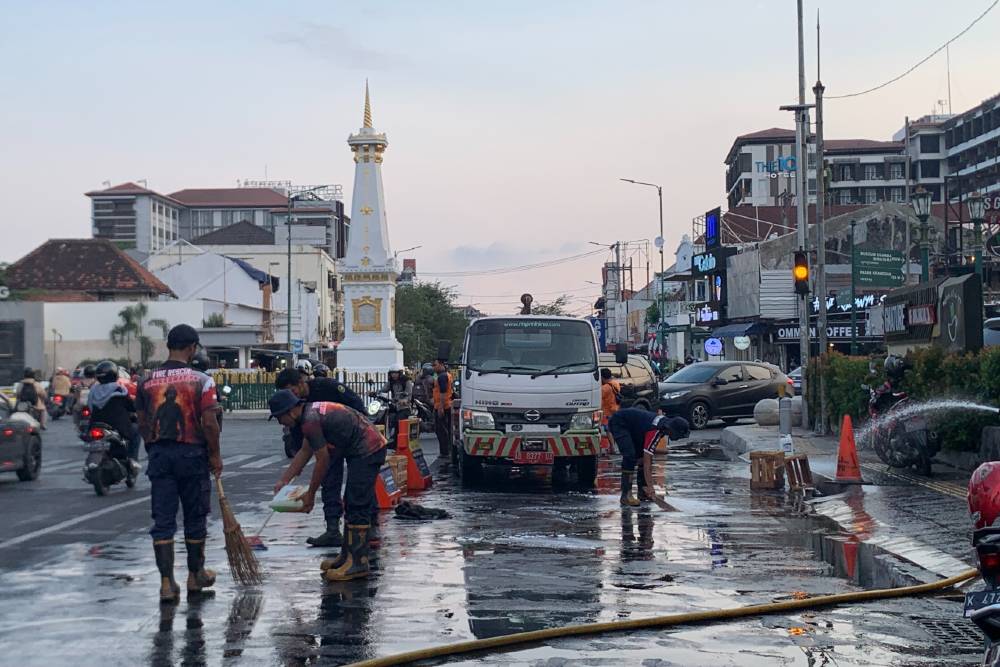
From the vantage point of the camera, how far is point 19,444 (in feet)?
61.7

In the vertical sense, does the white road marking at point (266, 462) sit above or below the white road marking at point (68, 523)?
below

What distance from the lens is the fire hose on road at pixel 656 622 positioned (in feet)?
23.0

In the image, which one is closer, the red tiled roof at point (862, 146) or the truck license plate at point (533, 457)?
the truck license plate at point (533, 457)

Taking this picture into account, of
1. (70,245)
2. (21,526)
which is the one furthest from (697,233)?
(21,526)

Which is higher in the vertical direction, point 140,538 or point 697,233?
point 697,233

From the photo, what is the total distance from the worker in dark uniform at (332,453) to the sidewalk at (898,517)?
4.34 meters

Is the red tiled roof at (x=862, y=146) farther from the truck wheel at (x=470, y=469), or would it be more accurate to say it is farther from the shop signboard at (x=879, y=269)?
the truck wheel at (x=470, y=469)

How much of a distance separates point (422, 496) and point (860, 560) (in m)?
6.91

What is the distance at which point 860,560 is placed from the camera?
1100cm

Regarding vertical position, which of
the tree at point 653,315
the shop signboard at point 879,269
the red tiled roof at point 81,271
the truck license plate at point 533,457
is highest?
Answer: the red tiled roof at point 81,271

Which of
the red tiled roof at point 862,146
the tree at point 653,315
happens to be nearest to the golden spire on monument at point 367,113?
the tree at point 653,315

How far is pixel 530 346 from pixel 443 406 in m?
5.52

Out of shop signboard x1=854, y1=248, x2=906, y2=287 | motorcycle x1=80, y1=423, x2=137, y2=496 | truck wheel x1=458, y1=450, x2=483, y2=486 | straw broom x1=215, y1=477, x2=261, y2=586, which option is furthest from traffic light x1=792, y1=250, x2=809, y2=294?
straw broom x1=215, y1=477, x2=261, y2=586

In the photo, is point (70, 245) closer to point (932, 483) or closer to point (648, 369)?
point (648, 369)
